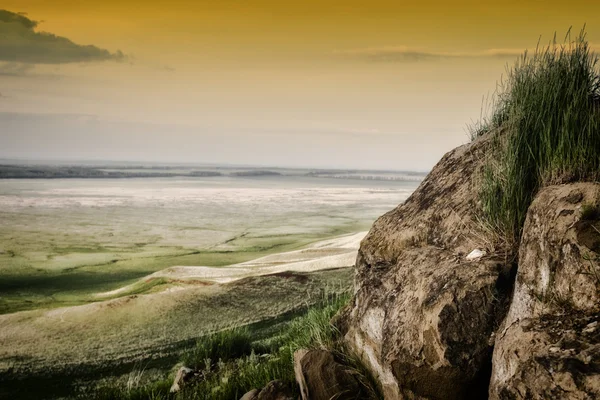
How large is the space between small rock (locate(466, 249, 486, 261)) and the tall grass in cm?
17

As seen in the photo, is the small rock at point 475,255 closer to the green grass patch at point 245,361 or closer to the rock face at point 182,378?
the green grass patch at point 245,361

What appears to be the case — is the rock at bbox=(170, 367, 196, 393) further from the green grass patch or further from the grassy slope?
the grassy slope

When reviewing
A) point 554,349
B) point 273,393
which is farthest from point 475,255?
point 273,393

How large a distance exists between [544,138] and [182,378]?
393cm

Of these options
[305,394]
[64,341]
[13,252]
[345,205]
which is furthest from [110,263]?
[345,205]

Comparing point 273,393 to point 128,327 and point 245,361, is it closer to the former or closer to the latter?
point 245,361

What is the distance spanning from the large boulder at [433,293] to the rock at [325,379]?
18 centimetres

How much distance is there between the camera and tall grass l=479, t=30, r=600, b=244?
3.10 metres

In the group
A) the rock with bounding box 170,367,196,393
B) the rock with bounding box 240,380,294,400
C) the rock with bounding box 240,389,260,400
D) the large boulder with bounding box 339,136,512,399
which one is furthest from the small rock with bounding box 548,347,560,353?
the rock with bounding box 170,367,196,393

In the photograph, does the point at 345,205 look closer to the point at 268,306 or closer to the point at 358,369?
the point at 268,306

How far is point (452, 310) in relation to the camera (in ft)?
9.38

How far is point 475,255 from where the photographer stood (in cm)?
322

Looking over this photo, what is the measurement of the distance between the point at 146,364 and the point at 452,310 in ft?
16.4

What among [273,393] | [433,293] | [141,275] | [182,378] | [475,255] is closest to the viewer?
[433,293]
